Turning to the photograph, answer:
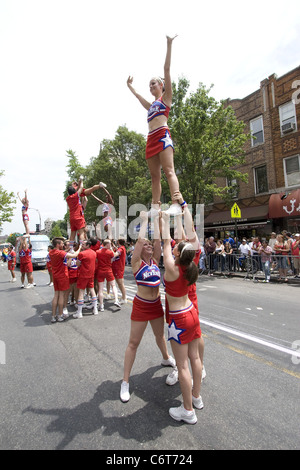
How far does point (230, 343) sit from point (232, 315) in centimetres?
167

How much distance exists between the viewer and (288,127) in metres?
15.7

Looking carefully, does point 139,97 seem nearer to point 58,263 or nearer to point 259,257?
point 58,263

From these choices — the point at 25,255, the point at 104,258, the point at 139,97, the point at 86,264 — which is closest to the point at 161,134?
the point at 139,97

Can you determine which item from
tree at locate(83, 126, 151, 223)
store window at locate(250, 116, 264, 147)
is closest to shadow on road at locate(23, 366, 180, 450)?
store window at locate(250, 116, 264, 147)

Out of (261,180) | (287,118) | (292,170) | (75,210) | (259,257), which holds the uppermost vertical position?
(287,118)

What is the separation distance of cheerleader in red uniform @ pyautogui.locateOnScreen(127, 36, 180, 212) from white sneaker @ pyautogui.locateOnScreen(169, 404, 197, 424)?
7.26 ft

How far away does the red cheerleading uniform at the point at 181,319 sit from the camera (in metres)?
2.45

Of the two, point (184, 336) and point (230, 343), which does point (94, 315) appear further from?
point (184, 336)

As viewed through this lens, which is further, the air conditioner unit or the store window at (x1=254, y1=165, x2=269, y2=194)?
the store window at (x1=254, y1=165, x2=269, y2=194)

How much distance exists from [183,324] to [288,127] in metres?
17.3

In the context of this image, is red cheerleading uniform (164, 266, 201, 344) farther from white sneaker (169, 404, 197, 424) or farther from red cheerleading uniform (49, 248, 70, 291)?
red cheerleading uniform (49, 248, 70, 291)

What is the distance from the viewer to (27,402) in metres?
2.79

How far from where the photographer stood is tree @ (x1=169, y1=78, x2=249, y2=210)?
1324cm

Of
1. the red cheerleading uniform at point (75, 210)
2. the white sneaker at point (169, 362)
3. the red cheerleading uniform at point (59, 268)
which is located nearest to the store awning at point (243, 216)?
the red cheerleading uniform at point (75, 210)
